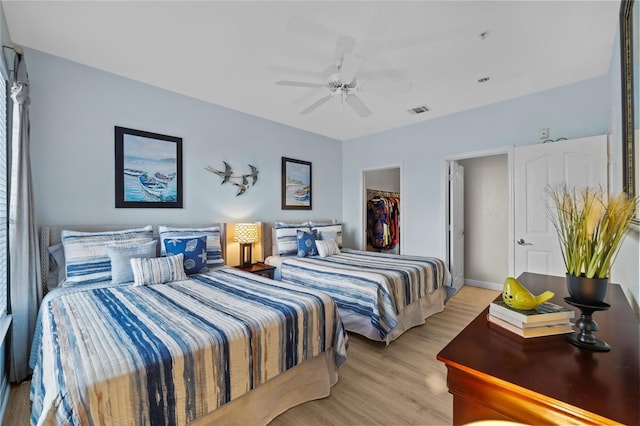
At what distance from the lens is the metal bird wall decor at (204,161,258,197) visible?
3.75m

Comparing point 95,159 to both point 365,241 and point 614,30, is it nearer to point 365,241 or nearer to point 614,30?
point 365,241

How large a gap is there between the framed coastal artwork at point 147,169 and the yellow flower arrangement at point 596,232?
3487 mm

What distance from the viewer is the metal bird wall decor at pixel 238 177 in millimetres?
3753

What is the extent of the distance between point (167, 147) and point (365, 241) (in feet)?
11.7

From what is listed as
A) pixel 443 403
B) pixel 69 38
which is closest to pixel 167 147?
pixel 69 38

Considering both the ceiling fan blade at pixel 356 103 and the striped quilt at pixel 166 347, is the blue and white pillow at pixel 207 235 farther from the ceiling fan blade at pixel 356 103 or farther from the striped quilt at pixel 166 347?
the ceiling fan blade at pixel 356 103

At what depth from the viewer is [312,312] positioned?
6.16 feet

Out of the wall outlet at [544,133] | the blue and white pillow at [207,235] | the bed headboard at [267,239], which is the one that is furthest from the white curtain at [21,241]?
the wall outlet at [544,133]

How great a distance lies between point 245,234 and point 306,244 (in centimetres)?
83

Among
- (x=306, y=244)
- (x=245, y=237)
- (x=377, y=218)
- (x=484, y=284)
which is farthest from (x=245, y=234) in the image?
(x=484, y=284)

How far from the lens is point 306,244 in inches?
154

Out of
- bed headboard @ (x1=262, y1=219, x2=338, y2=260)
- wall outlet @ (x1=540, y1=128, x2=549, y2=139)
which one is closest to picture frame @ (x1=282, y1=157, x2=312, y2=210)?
bed headboard @ (x1=262, y1=219, x2=338, y2=260)

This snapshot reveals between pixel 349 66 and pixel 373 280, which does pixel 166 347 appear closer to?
pixel 373 280

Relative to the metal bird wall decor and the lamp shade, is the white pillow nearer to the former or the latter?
the lamp shade
